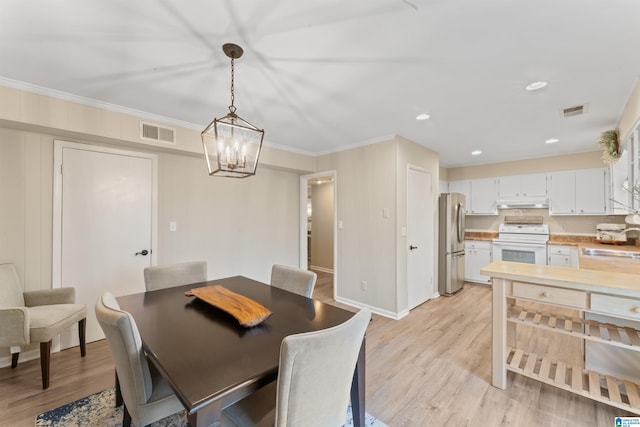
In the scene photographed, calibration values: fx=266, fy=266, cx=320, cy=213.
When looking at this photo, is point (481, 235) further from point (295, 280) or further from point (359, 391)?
point (359, 391)

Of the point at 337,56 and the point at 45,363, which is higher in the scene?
the point at 337,56

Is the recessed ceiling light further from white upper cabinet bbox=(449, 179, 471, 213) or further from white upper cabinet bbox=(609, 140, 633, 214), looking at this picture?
white upper cabinet bbox=(449, 179, 471, 213)

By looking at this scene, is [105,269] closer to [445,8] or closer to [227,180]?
[227,180]

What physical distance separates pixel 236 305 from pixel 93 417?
125cm

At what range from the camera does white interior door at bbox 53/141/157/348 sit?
2621mm

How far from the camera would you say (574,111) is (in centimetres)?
270

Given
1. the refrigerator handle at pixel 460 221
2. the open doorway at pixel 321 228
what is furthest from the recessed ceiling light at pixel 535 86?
the open doorway at pixel 321 228

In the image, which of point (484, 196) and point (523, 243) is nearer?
point (523, 243)

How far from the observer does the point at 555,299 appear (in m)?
1.83

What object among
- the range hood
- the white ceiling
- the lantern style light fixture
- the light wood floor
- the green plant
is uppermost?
the white ceiling

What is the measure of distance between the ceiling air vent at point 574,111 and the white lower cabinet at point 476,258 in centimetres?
282

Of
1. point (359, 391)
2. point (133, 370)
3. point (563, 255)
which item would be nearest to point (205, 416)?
point (133, 370)

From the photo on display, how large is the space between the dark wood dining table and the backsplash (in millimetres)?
5143

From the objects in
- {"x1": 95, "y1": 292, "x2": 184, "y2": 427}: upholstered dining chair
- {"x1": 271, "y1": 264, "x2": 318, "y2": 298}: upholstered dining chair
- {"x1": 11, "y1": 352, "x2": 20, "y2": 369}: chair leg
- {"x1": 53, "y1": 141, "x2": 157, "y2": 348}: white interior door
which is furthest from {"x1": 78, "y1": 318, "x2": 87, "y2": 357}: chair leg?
{"x1": 271, "y1": 264, "x2": 318, "y2": 298}: upholstered dining chair
